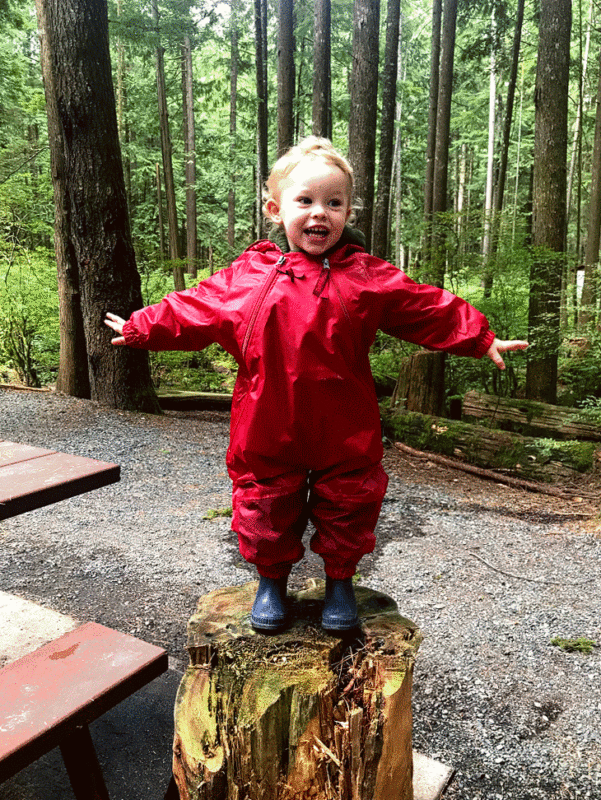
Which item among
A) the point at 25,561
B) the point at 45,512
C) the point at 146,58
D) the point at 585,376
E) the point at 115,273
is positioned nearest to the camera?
the point at 25,561

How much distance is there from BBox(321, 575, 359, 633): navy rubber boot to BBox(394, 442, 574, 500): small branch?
506 centimetres

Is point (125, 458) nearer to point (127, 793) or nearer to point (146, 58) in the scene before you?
point (127, 793)

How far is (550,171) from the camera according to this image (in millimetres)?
7934

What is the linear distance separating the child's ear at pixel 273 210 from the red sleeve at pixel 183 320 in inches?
10.5

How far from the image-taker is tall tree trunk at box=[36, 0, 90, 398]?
8.16 meters

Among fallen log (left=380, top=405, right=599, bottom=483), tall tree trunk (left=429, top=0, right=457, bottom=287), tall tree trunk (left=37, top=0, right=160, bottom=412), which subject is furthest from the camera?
tall tree trunk (left=429, top=0, right=457, bottom=287)

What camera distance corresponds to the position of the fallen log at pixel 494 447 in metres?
6.99

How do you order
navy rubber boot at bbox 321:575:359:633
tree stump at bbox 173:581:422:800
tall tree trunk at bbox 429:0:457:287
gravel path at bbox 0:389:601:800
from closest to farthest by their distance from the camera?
tree stump at bbox 173:581:422:800, navy rubber boot at bbox 321:575:359:633, gravel path at bbox 0:389:601:800, tall tree trunk at bbox 429:0:457:287

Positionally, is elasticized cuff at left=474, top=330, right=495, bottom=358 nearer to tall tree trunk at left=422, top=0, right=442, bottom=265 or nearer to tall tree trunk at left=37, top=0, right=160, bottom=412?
tall tree trunk at left=37, top=0, right=160, bottom=412

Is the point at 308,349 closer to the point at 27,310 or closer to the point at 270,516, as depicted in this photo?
the point at 270,516

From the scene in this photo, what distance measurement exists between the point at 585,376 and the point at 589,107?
16.2 m

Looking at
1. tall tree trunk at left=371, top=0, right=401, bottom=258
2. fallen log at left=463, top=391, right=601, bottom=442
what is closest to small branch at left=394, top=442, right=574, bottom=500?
fallen log at left=463, top=391, right=601, bottom=442

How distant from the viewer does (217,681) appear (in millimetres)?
1955

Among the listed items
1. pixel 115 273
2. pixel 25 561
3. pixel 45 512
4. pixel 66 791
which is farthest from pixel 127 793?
pixel 115 273
